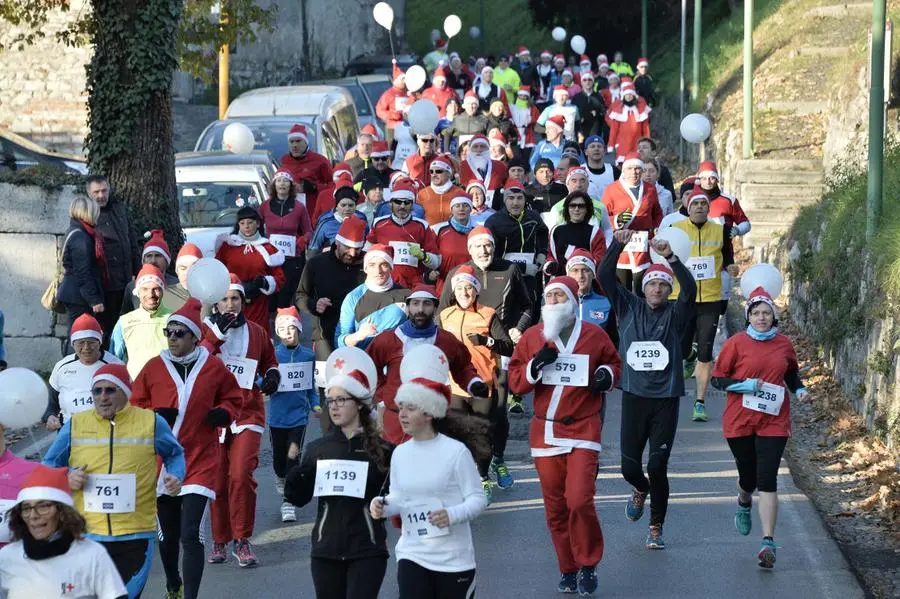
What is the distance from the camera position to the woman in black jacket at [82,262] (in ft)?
46.5

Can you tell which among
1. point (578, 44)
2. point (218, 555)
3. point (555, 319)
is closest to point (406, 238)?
point (218, 555)

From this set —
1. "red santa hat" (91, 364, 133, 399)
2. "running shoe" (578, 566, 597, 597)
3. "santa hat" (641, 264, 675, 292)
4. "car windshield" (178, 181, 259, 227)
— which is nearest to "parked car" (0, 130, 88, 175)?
"car windshield" (178, 181, 259, 227)

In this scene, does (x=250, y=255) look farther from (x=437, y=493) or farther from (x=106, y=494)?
(x=437, y=493)

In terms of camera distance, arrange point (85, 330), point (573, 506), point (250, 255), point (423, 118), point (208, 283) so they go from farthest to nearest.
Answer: point (423, 118)
point (250, 255)
point (208, 283)
point (85, 330)
point (573, 506)

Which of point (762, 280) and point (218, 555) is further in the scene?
point (762, 280)

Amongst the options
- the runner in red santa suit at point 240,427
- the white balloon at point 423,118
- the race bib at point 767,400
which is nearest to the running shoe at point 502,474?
the runner in red santa suit at point 240,427

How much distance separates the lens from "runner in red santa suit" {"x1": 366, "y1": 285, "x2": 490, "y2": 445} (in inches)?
414

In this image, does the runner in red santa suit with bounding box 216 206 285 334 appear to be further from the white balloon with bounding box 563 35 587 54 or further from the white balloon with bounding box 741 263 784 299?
the white balloon with bounding box 563 35 587 54

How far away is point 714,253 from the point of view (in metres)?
14.8

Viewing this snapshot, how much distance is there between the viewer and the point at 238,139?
66.3 feet

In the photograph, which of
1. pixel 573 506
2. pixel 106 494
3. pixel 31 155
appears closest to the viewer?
pixel 106 494

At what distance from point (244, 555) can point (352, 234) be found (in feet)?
11.2

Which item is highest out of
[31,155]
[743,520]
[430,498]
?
[31,155]

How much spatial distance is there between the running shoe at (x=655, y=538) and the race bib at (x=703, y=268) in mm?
4251
